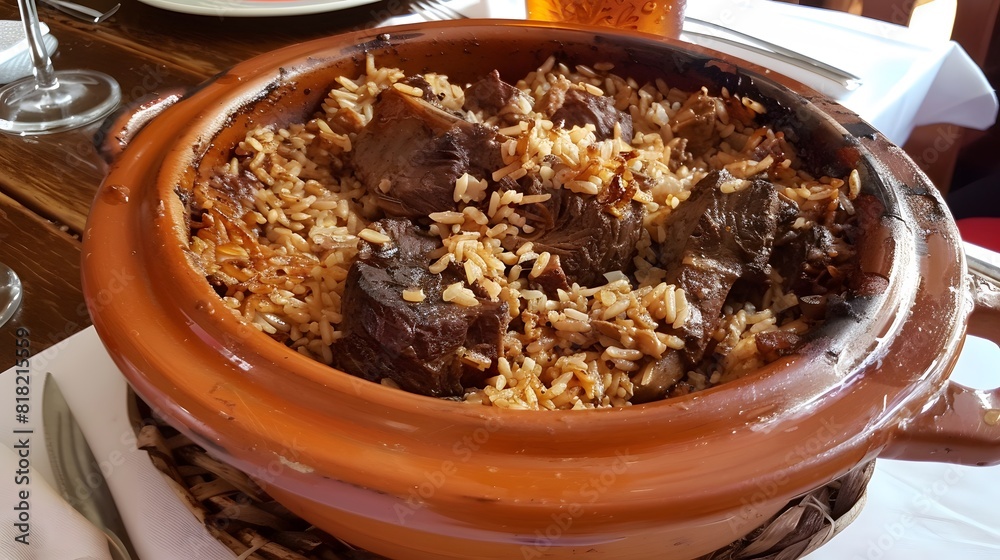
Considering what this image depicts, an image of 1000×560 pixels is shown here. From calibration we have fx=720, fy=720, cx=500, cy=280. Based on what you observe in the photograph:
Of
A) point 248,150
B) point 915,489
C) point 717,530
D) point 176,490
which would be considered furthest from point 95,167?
point 915,489

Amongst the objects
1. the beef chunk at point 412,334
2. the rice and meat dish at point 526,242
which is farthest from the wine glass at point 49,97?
the beef chunk at point 412,334

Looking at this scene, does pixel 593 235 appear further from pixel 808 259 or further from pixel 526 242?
pixel 808 259

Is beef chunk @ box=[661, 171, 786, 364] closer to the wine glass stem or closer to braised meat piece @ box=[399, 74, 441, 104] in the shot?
Answer: braised meat piece @ box=[399, 74, 441, 104]

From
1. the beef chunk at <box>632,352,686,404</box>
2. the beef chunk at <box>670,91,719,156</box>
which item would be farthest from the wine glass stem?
the beef chunk at <box>632,352,686,404</box>

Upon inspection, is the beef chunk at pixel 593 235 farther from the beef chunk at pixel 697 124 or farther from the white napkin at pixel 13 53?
the white napkin at pixel 13 53

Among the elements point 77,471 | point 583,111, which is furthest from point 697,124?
point 77,471

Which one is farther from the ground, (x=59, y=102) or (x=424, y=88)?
(x=424, y=88)
